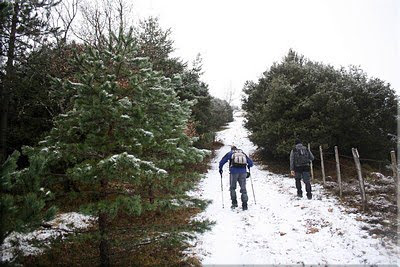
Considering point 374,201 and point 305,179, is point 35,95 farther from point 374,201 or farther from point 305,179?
point 374,201

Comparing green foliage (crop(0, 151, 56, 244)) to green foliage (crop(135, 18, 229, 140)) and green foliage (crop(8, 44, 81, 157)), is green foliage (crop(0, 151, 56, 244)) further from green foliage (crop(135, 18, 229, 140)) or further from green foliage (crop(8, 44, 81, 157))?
green foliage (crop(135, 18, 229, 140))

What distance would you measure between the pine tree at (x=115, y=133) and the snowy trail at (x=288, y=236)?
7.83 feet

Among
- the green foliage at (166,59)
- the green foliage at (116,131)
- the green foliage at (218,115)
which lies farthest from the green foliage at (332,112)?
the green foliage at (116,131)

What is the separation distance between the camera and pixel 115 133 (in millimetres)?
5848

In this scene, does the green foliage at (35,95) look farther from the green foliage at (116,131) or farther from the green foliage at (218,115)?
the green foliage at (218,115)

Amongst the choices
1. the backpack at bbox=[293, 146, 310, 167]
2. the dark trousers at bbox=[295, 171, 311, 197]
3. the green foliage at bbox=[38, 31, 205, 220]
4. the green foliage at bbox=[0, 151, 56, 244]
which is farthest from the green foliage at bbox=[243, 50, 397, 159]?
the green foliage at bbox=[0, 151, 56, 244]

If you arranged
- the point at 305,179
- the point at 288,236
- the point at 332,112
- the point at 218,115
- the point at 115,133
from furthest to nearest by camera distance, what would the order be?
the point at 218,115 → the point at 332,112 → the point at 305,179 → the point at 288,236 → the point at 115,133

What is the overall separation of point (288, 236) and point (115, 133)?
522 centimetres

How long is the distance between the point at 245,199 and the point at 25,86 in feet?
31.4

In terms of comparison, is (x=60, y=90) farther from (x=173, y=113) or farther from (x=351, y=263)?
(x=351, y=263)

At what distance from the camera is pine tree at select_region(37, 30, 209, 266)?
17.5 ft

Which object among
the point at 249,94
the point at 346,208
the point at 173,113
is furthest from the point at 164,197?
the point at 249,94

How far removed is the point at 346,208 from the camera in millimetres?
9125

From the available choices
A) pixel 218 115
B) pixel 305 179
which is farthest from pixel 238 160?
pixel 218 115
